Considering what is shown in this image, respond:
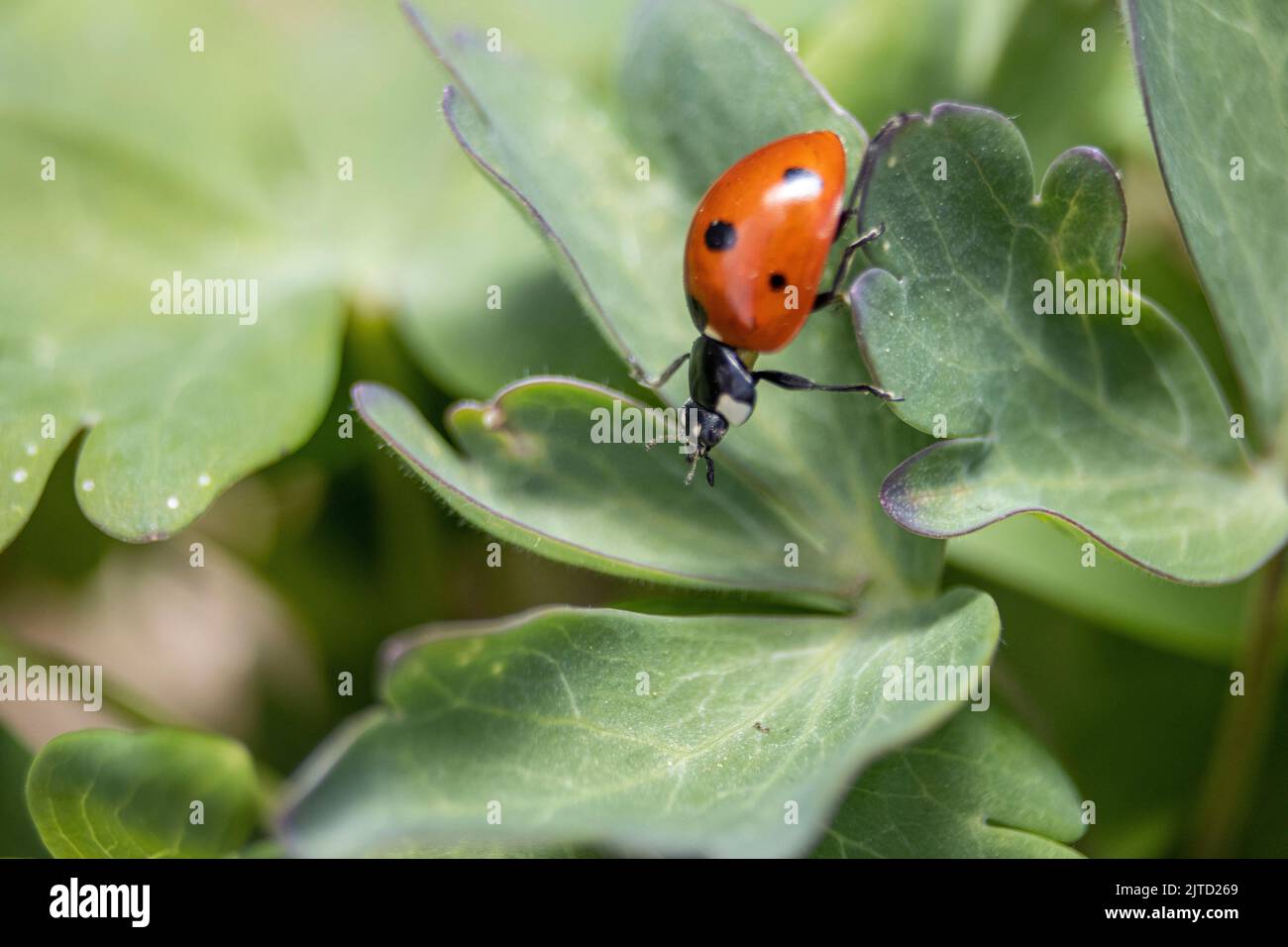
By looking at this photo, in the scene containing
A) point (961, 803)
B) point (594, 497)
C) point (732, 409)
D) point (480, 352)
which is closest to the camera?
point (961, 803)

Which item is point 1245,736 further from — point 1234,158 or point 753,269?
point 753,269

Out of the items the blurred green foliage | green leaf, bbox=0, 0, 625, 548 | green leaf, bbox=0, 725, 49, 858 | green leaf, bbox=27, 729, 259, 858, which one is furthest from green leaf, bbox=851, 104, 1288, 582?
green leaf, bbox=0, 725, 49, 858

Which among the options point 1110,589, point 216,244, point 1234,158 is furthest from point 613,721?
point 216,244

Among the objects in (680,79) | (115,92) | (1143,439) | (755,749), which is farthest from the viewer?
(115,92)

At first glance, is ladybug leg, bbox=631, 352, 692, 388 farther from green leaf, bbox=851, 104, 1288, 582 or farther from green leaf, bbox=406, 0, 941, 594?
green leaf, bbox=851, 104, 1288, 582
